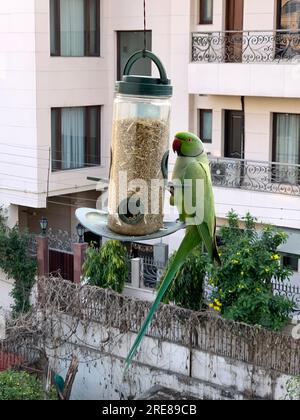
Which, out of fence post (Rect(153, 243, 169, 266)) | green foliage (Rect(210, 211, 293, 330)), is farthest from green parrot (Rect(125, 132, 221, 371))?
fence post (Rect(153, 243, 169, 266))

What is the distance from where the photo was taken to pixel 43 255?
51.1ft

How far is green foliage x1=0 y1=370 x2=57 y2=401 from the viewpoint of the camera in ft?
35.6

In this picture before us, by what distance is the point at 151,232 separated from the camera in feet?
19.3

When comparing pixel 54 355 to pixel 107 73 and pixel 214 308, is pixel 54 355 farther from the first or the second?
pixel 107 73

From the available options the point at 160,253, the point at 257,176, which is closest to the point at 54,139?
the point at 160,253

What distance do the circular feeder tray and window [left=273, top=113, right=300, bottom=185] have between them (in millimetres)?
8629

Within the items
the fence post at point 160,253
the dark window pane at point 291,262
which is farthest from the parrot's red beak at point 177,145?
the fence post at point 160,253

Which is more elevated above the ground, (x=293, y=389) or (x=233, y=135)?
(x=233, y=135)

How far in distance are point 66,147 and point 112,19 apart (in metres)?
2.74

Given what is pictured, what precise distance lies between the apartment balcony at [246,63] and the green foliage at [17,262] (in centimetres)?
436

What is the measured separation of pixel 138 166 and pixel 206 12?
9.99m

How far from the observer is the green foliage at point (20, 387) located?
427 inches

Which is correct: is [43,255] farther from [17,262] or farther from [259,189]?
[259,189]

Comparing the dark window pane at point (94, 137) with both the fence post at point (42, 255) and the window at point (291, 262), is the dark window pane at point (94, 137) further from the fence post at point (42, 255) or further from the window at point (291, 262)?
the window at point (291, 262)
